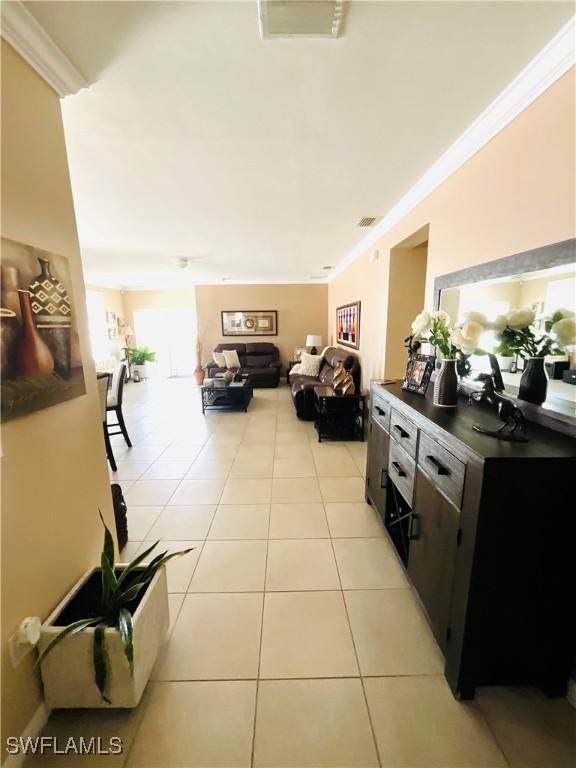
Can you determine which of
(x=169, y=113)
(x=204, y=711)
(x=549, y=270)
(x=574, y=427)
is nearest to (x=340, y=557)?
(x=204, y=711)

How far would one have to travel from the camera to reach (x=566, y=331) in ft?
3.74

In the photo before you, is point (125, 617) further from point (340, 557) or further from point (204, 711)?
point (340, 557)

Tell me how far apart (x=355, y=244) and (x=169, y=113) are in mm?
3033

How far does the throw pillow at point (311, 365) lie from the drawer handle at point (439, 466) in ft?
14.8

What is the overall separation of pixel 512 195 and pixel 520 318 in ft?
2.07

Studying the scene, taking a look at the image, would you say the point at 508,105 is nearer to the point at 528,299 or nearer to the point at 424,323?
the point at 528,299

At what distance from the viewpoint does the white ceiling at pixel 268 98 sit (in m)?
1.05

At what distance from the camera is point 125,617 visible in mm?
1041

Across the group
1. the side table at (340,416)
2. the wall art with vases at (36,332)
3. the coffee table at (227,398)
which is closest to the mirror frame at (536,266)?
the wall art with vases at (36,332)

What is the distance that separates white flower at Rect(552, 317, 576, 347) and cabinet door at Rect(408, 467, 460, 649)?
76cm

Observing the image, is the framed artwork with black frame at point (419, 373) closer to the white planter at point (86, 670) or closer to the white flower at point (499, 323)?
the white flower at point (499, 323)

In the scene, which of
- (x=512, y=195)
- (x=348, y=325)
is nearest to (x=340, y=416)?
(x=348, y=325)

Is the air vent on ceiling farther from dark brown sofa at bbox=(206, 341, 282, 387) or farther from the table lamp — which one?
dark brown sofa at bbox=(206, 341, 282, 387)

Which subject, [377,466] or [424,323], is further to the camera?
[377,466]
